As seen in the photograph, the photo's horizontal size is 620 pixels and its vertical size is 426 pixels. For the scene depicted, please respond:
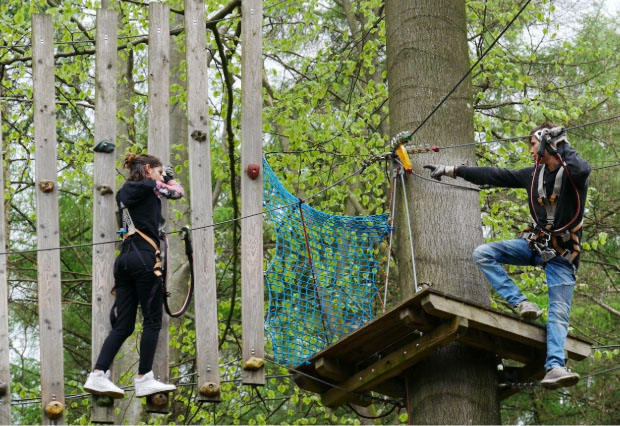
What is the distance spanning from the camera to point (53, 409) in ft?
20.8

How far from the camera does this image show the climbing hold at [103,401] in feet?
21.2

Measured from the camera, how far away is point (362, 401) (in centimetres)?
715

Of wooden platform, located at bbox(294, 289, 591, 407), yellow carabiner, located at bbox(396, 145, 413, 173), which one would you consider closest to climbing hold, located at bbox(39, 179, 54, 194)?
wooden platform, located at bbox(294, 289, 591, 407)

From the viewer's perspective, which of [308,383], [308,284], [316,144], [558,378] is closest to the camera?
[558,378]

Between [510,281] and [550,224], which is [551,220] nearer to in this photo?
[550,224]

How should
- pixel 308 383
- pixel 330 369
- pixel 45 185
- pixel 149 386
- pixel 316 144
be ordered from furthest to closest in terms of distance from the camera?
pixel 316 144, pixel 308 383, pixel 330 369, pixel 45 185, pixel 149 386

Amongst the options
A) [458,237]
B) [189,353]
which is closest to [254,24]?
[458,237]

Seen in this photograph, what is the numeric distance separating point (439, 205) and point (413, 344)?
3.33ft

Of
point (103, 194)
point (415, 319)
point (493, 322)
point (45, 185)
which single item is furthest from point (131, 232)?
point (493, 322)

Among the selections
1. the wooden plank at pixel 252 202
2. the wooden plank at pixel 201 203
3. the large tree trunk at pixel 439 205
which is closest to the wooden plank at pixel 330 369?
the wooden plank at pixel 252 202

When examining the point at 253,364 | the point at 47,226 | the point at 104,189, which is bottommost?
the point at 253,364

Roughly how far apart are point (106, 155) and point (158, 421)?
5.82 meters

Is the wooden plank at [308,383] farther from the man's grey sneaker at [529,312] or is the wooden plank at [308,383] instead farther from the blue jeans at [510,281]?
the man's grey sneaker at [529,312]

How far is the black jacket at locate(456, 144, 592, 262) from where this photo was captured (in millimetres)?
6453
